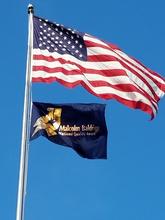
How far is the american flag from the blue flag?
27.5 inches

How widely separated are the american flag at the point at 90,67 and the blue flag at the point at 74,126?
0.70 m

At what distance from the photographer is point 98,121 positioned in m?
23.3

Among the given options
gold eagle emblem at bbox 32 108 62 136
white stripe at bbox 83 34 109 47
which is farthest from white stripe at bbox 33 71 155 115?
white stripe at bbox 83 34 109 47

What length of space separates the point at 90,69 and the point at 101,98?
3.31 ft

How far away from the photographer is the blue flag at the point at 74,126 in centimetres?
2267

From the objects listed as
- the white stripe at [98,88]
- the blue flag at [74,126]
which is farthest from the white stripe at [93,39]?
the blue flag at [74,126]

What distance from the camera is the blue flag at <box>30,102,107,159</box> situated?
22.7 m

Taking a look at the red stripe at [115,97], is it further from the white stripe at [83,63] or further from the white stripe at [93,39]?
the white stripe at [93,39]

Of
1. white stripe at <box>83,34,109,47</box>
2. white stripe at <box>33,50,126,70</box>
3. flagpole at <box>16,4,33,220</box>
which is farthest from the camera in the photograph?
white stripe at <box>83,34,109,47</box>

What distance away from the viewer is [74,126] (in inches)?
907

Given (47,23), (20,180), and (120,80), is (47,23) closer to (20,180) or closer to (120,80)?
(120,80)

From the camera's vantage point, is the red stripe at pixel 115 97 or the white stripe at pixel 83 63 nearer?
the red stripe at pixel 115 97

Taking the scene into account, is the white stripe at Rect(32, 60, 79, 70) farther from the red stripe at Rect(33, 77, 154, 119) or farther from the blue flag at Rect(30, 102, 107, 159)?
the blue flag at Rect(30, 102, 107, 159)

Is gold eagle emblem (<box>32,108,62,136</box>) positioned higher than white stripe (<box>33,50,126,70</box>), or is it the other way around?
white stripe (<box>33,50,126,70</box>)
